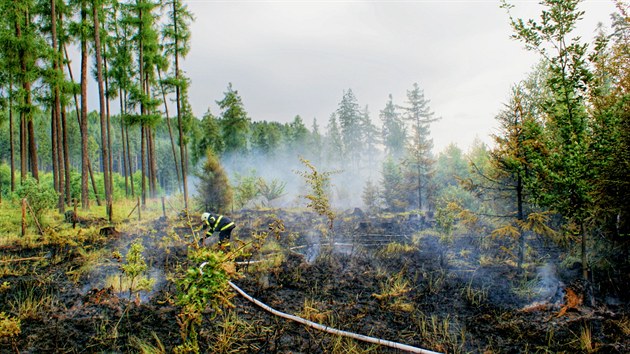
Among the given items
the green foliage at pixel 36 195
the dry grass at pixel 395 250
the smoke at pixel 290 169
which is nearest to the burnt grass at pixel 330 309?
the dry grass at pixel 395 250

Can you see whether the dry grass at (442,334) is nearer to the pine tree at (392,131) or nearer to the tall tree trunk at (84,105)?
the tall tree trunk at (84,105)

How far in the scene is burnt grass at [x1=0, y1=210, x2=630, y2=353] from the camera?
4516mm

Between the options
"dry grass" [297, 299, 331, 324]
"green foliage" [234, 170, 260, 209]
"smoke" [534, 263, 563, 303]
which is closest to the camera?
"dry grass" [297, 299, 331, 324]

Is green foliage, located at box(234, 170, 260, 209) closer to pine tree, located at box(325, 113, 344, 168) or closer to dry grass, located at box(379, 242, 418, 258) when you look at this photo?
dry grass, located at box(379, 242, 418, 258)

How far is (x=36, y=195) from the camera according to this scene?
10195mm

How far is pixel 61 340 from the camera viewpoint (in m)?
4.35

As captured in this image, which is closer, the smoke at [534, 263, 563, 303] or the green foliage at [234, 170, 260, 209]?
the smoke at [534, 263, 563, 303]

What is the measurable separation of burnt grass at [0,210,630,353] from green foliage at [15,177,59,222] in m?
2.58

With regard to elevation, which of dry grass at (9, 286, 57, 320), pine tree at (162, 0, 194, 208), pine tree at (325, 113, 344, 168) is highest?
pine tree at (162, 0, 194, 208)

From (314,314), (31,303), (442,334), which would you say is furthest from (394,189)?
(31,303)

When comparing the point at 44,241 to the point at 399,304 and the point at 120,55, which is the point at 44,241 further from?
the point at 120,55

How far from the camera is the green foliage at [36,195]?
10.1 meters

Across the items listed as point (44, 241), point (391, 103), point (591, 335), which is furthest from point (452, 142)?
point (44, 241)

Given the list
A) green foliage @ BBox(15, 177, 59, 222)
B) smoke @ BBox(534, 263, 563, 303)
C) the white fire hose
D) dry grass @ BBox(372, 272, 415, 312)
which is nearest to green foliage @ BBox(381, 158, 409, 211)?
smoke @ BBox(534, 263, 563, 303)
